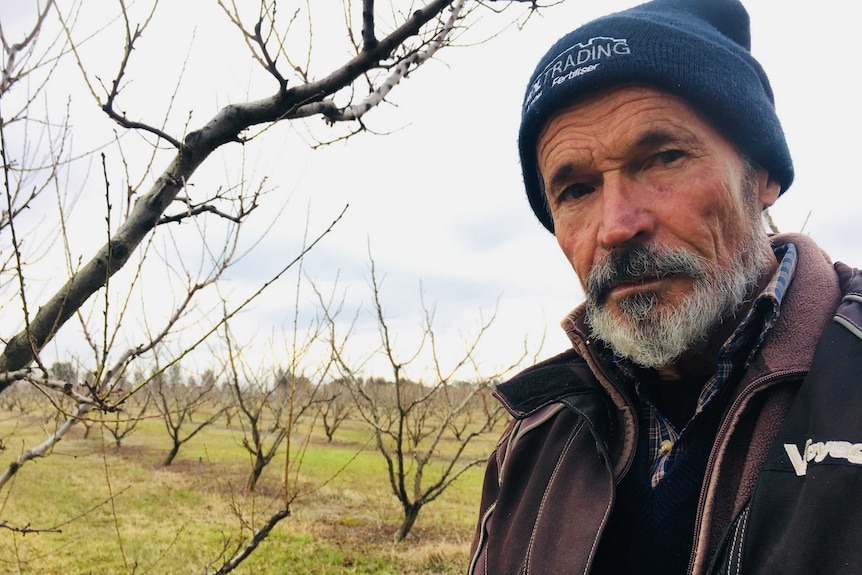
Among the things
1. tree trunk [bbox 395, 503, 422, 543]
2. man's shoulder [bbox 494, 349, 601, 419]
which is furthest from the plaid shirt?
tree trunk [bbox 395, 503, 422, 543]

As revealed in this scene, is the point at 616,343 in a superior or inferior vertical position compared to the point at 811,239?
inferior

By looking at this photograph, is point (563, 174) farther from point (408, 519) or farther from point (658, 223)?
point (408, 519)

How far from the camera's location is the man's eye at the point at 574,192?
158cm

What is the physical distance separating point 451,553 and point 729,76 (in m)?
8.23

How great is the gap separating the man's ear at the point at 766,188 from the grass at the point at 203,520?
2.62 meters

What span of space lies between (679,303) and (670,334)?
0.09 meters

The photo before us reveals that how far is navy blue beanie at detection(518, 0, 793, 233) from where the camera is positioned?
1.46 metres

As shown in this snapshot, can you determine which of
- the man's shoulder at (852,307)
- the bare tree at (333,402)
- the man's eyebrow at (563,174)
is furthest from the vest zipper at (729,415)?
the bare tree at (333,402)

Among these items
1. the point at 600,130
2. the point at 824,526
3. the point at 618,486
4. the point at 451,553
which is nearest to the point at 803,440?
the point at 824,526

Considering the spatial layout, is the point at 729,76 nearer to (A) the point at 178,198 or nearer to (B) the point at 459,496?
(A) the point at 178,198

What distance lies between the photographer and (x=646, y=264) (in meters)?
1.35

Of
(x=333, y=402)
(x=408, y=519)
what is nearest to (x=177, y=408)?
(x=408, y=519)

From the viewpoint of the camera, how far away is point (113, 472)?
15.0 m

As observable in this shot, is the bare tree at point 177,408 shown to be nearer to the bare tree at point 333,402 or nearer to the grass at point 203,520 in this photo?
the grass at point 203,520
